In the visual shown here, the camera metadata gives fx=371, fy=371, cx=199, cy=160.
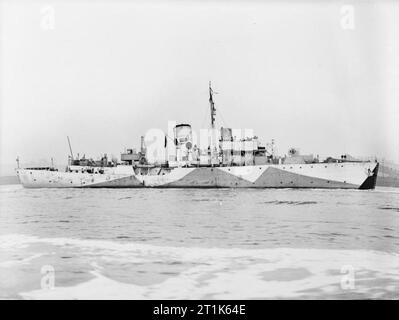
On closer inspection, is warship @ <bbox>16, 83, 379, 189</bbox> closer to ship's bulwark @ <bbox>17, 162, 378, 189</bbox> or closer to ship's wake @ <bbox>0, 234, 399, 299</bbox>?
ship's bulwark @ <bbox>17, 162, 378, 189</bbox>

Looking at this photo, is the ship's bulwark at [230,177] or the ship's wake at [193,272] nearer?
the ship's wake at [193,272]

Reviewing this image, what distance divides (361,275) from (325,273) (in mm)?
413

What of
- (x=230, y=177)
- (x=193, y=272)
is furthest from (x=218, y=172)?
(x=193, y=272)

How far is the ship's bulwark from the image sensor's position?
1727cm

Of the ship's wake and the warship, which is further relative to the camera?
the warship

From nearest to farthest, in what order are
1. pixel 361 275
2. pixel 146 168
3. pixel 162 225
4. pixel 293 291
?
pixel 293 291 < pixel 361 275 < pixel 162 225 < pixel 146 168

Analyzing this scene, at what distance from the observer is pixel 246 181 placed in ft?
60.6

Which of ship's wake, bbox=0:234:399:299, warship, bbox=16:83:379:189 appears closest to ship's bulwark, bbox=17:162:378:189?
warship, bbox=16:83:379:189

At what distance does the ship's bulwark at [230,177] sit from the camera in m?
17.3

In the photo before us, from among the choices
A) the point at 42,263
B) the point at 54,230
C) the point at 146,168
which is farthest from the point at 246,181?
the point at 42,263

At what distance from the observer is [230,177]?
18.5m

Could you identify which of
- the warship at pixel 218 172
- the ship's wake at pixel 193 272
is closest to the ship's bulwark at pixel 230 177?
the warship at pixel 218 172

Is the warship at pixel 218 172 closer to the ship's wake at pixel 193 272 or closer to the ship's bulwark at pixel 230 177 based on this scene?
the ship's bulwark at pixel 230 177

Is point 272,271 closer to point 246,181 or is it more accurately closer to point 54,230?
point 54,230
